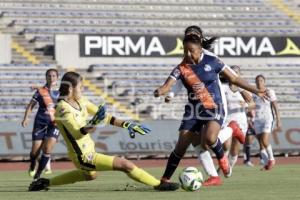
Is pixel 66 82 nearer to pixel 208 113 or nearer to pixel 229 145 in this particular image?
pixel 208 113

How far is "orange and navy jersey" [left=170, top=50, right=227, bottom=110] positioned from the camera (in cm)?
1379

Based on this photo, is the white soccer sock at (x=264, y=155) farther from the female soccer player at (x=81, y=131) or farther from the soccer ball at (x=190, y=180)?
the female soccer player at (x=81, y=131)

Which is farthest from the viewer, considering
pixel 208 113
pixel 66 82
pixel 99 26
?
pixel 99 26

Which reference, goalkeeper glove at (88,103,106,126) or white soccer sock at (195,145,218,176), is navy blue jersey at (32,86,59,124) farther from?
→ goalkeeper glove at (88,103,106,126)

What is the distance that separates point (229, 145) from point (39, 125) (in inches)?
159

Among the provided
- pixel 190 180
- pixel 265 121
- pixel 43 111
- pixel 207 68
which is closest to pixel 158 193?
pixel 190 180

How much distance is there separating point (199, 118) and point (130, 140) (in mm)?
14283

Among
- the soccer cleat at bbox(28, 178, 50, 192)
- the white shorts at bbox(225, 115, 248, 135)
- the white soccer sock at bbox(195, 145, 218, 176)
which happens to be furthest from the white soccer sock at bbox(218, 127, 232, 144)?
the soccer cleat at bbox(28, 178, 50, 192)

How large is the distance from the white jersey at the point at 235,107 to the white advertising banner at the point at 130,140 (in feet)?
32.7

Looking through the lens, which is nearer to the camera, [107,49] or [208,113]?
[208,113]

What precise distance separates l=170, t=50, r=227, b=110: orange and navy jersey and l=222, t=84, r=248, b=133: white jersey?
3.93 m

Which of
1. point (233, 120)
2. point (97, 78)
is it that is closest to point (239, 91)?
point (233, 120)

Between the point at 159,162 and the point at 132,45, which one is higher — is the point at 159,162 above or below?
below

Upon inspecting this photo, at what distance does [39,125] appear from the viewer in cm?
1870
